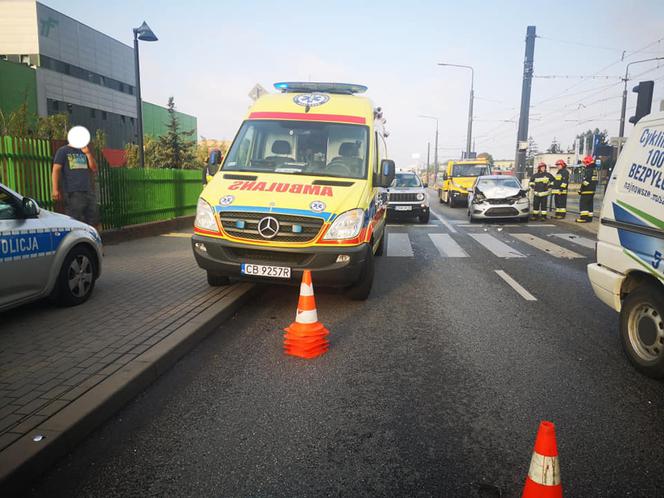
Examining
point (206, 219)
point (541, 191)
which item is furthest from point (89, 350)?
point (541, 191)

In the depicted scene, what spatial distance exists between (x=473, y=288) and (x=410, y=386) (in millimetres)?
3917

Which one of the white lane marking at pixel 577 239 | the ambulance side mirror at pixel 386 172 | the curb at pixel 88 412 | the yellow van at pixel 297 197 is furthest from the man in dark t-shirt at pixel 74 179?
the white lane marking at pixel 577 239

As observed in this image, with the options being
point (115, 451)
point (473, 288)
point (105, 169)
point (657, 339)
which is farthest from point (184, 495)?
point (105, 169)

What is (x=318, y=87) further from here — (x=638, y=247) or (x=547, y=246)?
(x=547, y=246)

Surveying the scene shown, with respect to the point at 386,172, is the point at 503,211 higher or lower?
lower

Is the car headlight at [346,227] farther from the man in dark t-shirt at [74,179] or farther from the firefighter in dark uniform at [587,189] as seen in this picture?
the firefighter in dark uniform at [587,189]

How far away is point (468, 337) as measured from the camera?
5281mm

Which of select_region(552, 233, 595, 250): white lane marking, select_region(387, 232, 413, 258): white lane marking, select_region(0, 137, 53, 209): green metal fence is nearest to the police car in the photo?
select_region(0, 137, 53, 209): green metal fence

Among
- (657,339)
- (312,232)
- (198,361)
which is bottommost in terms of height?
(198,361)

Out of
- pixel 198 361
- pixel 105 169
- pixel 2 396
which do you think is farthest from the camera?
pixel 105 169

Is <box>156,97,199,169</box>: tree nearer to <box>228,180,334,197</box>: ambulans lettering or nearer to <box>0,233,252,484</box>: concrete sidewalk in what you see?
<box>0,233,252,484</box>: concrete sidewalk

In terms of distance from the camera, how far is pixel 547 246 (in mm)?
12188

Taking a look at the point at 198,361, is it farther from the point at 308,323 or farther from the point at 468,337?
the point at 468,337

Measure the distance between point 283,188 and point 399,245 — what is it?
6.54 m
